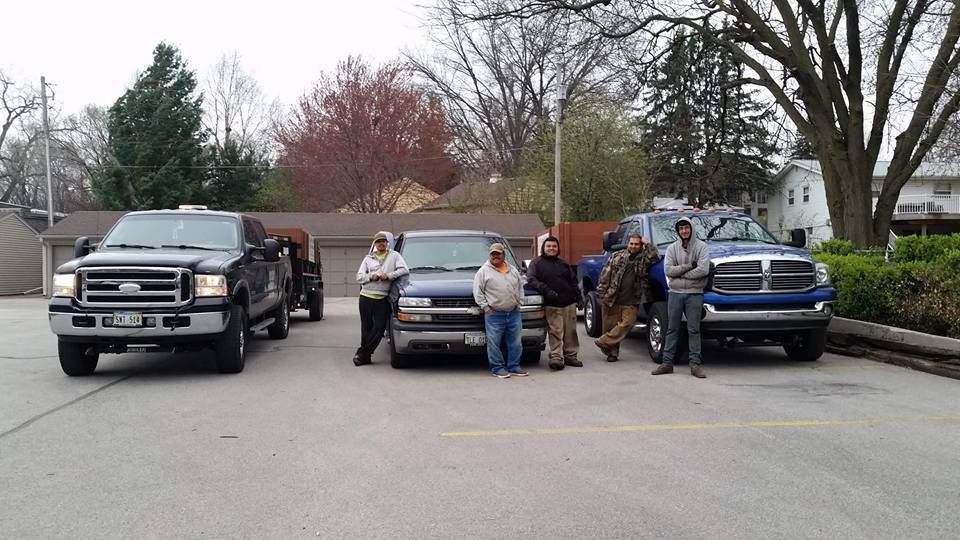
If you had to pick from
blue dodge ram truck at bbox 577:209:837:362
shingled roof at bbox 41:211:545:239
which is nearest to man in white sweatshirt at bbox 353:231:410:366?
blue dodge ram truck at bbox 577:209:837:362

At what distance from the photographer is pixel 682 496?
190 inches

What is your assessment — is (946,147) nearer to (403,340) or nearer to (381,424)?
(403,340)

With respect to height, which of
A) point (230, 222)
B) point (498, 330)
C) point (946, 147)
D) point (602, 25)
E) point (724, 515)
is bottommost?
point (724, 515)

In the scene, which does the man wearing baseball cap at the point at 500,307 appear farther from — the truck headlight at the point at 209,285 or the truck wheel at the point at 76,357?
the truck wheel at the point at 76,357

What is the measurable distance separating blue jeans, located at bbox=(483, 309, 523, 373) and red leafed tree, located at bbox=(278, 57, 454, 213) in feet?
105

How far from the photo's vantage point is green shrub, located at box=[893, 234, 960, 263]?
12.2 meters

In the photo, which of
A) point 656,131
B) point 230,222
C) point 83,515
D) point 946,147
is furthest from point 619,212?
point 83,515

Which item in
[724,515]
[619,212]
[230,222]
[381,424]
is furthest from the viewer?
[619,212]

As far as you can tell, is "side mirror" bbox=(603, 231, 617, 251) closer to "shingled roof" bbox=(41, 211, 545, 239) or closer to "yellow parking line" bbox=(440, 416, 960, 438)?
"yellow parking line" bbox=(440, 416, 960, 438)

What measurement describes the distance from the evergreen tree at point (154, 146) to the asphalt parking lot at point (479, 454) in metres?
30.6

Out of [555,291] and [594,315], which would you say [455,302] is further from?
[594,315]

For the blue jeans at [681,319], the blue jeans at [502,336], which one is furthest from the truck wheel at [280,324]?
the blue jeans at [681,319]

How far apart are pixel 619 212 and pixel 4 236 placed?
3005 cm

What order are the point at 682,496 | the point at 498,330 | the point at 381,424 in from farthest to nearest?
1. the point at 498,330
2. the point at 381,424
3. the point at 682,496
